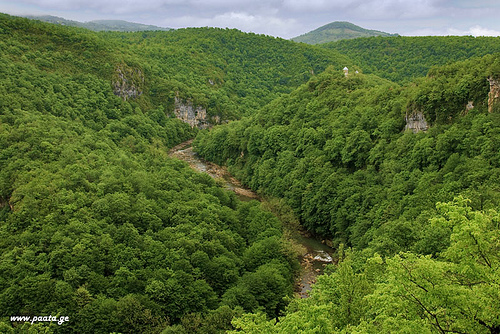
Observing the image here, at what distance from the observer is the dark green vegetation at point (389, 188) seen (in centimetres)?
1669

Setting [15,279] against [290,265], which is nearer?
[15,279]

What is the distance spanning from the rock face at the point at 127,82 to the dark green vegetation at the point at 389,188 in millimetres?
39839

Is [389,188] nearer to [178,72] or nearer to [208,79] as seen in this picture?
[178,72]

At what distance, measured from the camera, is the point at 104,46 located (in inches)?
5207

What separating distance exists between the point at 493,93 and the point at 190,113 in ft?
359

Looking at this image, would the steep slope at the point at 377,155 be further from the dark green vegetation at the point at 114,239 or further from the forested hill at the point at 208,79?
the forested hill at the point at 208,79

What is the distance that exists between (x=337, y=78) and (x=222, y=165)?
Answer: 37.1 meters

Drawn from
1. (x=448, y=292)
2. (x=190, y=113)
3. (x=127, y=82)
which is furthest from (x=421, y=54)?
(x=448, y=292)

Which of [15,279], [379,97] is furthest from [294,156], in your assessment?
[15,279]

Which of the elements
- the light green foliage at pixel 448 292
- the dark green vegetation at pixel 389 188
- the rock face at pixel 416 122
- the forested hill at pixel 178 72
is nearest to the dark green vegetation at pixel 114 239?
the dark green vegetation at pixel 389 188

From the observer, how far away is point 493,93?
52719 mm

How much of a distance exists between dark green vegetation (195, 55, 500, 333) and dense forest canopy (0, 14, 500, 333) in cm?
15

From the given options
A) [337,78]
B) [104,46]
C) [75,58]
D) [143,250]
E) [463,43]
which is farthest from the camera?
[463,43]

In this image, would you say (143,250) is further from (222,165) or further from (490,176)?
(222,165)
